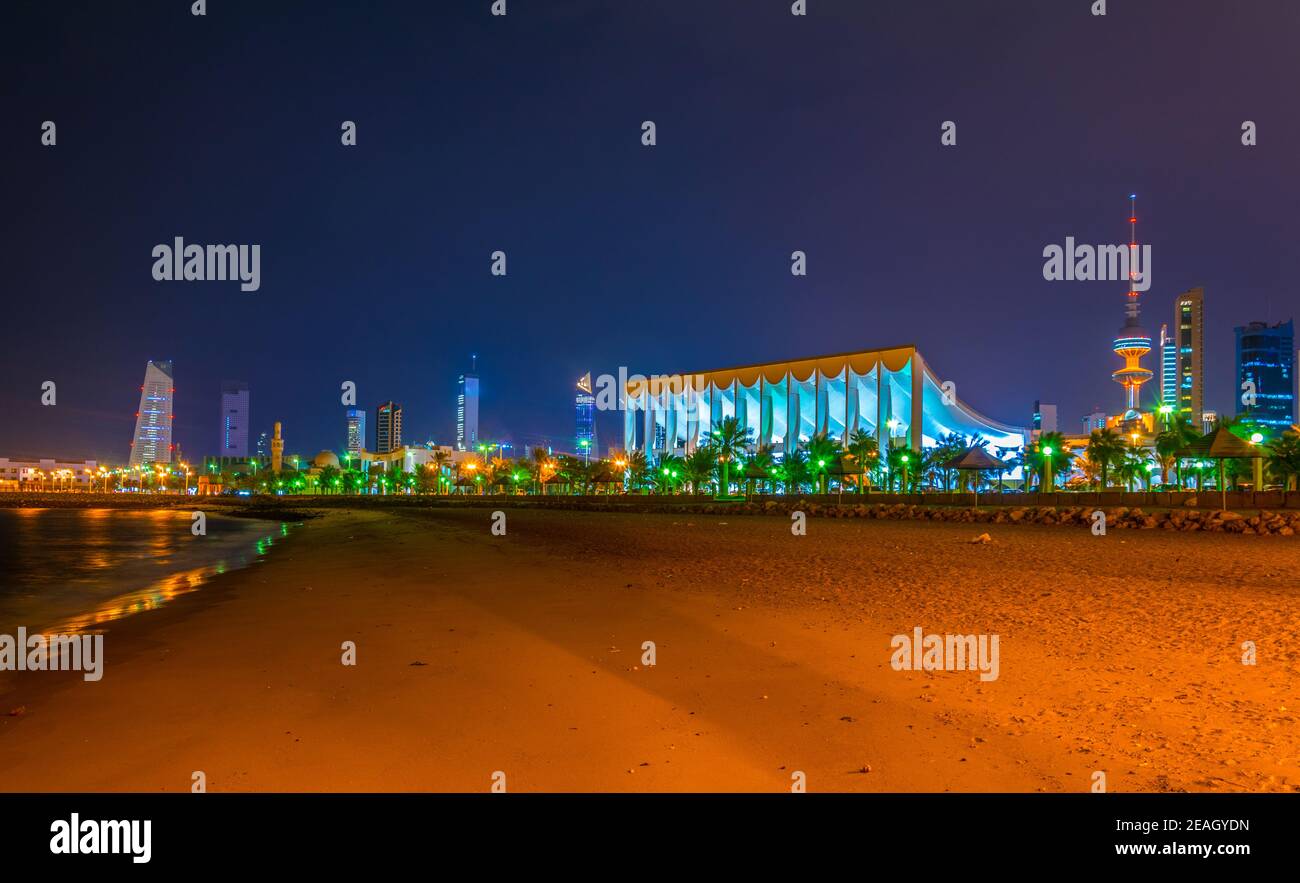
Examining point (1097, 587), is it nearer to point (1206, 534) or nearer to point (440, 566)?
point (440, 566)

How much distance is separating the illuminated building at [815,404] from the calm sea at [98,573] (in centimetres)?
6673

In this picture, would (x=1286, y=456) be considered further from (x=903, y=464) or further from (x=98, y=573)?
(x=98, y=573)

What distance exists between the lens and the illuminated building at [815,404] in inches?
3322

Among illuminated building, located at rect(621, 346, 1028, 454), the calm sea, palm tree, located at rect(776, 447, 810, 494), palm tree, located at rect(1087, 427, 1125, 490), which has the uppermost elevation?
illuminated building, located at rect(621, 346, 1028, 454)

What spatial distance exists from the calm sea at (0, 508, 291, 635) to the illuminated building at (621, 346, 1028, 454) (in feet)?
219

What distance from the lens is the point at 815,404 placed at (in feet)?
301

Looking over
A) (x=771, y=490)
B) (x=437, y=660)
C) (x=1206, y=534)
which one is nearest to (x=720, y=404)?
(x=771, y=490)

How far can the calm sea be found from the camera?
13.6 m

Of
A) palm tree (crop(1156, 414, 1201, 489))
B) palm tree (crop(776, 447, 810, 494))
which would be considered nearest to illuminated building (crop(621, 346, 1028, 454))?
palm tree (crop(776, 447, 810, 494))

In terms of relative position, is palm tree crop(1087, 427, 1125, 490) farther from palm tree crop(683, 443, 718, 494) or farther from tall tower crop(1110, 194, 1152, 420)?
tall tower crop(1110, 194, 1152, 420)

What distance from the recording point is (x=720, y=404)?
102812 millimetres

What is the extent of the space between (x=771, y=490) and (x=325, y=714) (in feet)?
289

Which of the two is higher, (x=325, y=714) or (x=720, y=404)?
(x=720, y=404)
